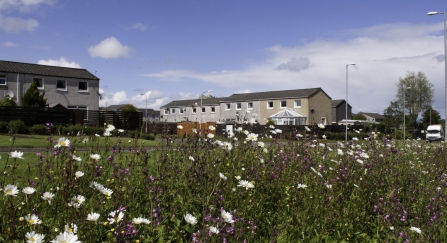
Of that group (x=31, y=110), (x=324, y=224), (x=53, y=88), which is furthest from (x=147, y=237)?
(x=53, y=88)

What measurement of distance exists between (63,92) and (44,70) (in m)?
2.82

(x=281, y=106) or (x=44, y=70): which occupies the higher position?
(x=44, y=70)

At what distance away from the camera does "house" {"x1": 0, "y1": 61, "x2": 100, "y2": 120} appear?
38594 millimetres

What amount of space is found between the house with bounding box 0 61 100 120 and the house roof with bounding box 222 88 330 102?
2808 cm

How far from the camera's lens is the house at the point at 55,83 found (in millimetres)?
38594

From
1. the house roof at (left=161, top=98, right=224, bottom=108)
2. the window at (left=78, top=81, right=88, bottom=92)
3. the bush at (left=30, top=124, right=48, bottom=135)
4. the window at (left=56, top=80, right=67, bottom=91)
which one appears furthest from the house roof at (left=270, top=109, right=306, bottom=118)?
the bush at (left=30, top=124, right=48, bottom=135)

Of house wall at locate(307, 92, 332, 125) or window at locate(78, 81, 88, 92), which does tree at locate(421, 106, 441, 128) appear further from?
window at locate(78, 81, 88, 92)

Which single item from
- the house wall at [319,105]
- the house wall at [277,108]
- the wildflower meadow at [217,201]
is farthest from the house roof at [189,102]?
the wildflower meadow at [217,201]

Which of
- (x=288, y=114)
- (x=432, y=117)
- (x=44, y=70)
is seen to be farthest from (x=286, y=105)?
(x=44, y=70)

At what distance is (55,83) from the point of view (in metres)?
41.5

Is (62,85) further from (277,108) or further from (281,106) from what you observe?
(281,106)

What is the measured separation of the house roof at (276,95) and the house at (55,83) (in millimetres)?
28079

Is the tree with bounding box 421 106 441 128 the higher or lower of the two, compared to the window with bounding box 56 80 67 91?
lower

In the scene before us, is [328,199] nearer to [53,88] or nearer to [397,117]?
[53,88]
